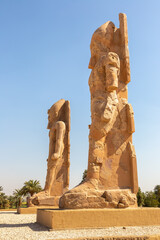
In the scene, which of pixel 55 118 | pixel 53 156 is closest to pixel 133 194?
pixel 53 156

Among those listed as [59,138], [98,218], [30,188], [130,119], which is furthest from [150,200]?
[98,218]

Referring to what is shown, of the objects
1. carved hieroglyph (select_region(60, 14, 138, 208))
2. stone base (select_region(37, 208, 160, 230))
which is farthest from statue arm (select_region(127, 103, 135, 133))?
stone base (select_region(37, 208, 160, 230))

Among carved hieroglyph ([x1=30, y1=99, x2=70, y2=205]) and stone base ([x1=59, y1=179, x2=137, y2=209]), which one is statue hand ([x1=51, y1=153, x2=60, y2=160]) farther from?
stone base ([x1=59, y1=179, x2=137, y2=209])

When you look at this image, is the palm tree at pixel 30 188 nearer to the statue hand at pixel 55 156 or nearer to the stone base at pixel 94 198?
the statue hand at pixel 55 156

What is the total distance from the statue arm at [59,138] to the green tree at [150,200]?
14.0 meters

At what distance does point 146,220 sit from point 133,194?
29.3 inches

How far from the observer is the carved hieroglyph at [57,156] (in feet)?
32.8

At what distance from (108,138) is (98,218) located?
81.3 inches

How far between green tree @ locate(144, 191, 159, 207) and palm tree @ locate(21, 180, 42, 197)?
31.5 ft

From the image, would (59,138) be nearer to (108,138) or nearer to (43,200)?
(43,200)

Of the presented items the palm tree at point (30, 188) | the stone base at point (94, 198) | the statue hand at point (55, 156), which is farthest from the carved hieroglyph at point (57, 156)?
the palm tree at point (30, 188)

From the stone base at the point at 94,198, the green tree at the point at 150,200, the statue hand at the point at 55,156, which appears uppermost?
the statue hand at the point at 55,156

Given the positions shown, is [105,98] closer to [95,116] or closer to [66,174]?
[95,116]

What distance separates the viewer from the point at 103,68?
21.5 ft
